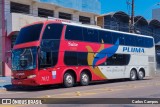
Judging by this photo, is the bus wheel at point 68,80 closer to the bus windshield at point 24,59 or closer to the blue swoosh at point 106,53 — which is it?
the blue swoosh at point 106,53

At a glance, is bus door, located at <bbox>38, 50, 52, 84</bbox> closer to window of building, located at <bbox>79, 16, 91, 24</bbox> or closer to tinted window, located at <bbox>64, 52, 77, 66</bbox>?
tinted window, located at <bbox>64, 52, 77, 66</bbox>

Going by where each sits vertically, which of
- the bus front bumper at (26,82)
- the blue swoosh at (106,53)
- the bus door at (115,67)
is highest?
the blue swoosh at (106,53)

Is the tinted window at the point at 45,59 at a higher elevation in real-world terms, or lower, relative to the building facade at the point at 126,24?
lower

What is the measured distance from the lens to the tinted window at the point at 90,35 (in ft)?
74.8

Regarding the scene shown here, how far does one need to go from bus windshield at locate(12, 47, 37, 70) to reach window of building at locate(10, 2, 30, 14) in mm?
11441

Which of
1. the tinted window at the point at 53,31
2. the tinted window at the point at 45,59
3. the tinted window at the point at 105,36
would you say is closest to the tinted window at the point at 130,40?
the tinted window at the point at 105,36

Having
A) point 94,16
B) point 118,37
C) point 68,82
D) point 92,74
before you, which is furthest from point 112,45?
point 94,16

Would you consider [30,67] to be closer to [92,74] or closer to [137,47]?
[92,74]

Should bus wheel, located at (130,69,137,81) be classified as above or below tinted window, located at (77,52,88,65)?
below

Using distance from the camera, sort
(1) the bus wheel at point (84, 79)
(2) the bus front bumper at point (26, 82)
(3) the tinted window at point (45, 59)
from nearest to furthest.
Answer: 1. (2) the bus front bumper at point (26, 82)
2. (3) the tinted window at point (45, 59)
3. (1) the bus wheel at point (84, 79)

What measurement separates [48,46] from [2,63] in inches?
462

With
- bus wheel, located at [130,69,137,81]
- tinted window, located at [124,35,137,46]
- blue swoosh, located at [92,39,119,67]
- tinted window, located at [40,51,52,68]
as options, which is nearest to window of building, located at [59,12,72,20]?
tinted window, located at [124,35,137,46]

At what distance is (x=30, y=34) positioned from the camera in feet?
66.0

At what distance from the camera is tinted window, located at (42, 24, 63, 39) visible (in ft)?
65.4
